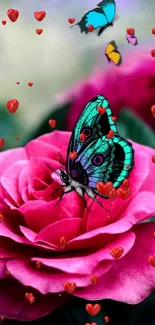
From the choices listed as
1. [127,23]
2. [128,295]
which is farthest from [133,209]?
[127,23]

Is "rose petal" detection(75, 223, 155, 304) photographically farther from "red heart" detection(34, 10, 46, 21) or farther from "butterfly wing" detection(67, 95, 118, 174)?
"red heart" detection(34, 10, 46, 21)

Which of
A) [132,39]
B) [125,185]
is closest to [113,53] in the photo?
[132,39]

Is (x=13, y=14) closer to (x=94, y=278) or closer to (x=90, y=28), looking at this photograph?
(x=90, y=28)

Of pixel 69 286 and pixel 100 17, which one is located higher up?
pixel 100 17

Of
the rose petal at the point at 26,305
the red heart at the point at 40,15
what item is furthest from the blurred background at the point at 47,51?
the rose petal at the point at 26,305

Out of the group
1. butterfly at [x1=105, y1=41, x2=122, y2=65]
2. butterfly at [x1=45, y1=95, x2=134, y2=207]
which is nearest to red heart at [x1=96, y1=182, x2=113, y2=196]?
butterfly at [x1=45, y1=95, x2=134, y2=207]

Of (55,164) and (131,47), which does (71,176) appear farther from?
(131,47)
